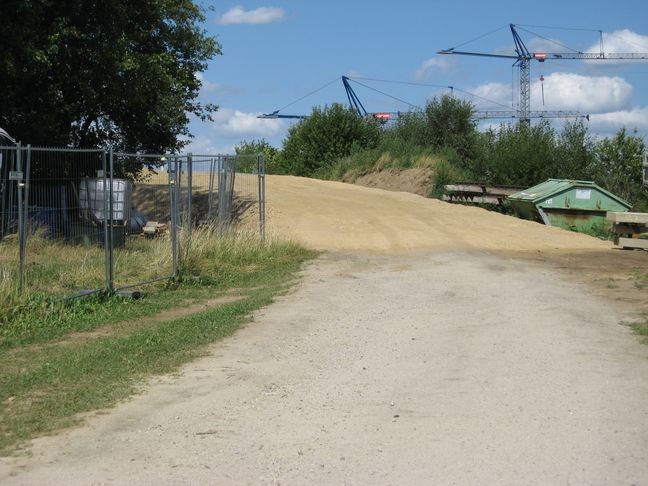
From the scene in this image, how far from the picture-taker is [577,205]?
23406 millimetres

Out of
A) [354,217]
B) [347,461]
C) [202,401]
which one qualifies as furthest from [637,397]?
[354,217]

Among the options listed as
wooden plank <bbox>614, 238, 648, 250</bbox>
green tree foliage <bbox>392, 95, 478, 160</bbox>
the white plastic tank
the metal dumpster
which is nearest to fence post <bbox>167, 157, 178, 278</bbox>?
the white plastic tank

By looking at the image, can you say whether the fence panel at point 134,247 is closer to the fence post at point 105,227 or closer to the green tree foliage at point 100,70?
the fence post at point 105,227

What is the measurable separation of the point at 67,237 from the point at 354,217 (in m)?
11.9

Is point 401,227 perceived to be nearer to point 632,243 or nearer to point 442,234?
point 442,234

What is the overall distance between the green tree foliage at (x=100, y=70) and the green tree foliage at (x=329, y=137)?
2257cm

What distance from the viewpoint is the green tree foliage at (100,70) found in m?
17.4

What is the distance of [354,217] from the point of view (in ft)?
75.6

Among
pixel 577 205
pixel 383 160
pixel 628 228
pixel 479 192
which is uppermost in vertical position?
pixel 383 160

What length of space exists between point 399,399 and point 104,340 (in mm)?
4090

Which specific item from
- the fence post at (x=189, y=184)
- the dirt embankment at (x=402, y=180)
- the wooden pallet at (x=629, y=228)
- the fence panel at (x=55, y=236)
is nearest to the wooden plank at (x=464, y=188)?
the dirt embankment at (x=402, y=180)

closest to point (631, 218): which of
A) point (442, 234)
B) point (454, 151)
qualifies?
point (442, 234)

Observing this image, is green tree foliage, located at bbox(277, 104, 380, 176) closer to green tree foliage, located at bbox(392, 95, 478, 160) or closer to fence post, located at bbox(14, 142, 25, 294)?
green tree foliage, located at bbox(392, 95, 478, 160)

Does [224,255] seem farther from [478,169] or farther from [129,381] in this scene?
[478,169]
